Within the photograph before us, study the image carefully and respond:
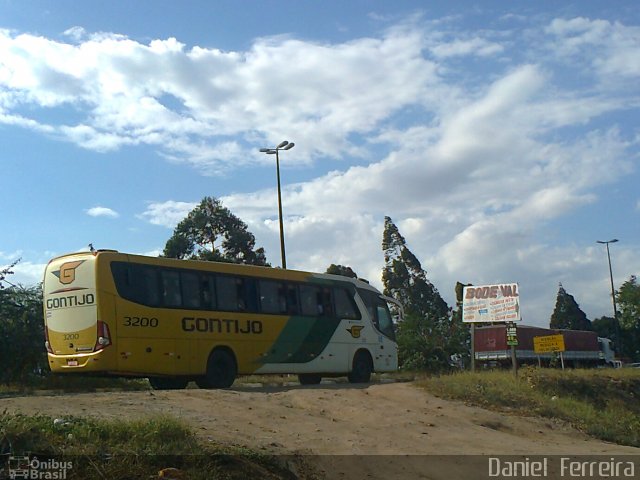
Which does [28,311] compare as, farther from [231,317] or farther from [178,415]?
[178,415]

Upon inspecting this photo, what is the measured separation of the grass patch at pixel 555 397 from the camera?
641 inches

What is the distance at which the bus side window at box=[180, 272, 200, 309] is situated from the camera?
703 inches

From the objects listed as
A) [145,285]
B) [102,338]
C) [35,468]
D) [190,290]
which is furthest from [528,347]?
[35,468]

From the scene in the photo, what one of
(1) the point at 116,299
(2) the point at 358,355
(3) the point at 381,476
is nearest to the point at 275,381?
(2) the point at 358,355

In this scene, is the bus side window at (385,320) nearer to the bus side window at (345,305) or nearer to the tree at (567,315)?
the bus side window at (345,305)

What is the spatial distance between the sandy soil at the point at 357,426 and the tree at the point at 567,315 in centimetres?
7129

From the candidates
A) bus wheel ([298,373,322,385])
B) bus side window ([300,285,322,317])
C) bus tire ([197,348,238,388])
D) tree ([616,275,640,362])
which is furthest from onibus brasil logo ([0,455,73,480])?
tree ([616,275,640,362])

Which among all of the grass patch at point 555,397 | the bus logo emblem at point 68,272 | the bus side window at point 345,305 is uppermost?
the bus logo emblem at point 68,272

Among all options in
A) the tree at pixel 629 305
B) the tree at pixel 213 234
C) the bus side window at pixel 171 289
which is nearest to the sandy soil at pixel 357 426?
the bus side window at pixel 171 289

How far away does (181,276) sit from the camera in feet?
58.5

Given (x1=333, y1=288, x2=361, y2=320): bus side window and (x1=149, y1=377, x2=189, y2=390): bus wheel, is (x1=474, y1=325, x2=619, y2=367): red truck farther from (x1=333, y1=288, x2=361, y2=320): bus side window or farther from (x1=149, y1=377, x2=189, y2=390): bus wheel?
(x1=149, y1=377, x2=189, y2=390): bus wheel

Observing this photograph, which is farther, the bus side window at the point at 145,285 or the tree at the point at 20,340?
the tree at the point at 20,340

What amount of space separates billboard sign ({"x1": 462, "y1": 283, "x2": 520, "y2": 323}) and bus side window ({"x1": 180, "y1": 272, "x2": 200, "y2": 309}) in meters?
9.27

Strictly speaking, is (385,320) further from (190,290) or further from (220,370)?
(190,290)
